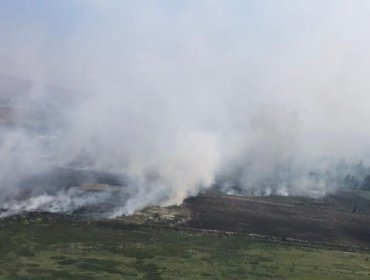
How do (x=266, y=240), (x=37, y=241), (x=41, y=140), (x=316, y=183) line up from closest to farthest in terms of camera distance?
(x=37, y=241), (x=266, y=240), (x=41, y=140), (x=316, y=183)

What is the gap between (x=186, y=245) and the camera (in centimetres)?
6253

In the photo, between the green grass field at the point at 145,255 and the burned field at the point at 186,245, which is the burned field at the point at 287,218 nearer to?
the burned field at the point at 186,245

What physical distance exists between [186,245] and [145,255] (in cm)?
707

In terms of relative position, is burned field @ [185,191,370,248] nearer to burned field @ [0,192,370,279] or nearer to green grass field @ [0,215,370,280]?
burned field @ [0,192,370,279]

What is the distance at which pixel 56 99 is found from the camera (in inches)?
7096

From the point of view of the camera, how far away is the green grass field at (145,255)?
50719mm

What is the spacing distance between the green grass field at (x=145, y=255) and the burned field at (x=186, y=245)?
0.10 m

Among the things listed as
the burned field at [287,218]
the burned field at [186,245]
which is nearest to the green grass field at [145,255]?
the burned field at [186,245]

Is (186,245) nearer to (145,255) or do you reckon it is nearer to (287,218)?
(145,255)

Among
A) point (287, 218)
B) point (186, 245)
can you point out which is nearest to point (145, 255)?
point (186, 245)

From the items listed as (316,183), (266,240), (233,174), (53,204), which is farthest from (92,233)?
(316,183)

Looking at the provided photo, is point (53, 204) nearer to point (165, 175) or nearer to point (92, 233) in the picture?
point (92, 233)

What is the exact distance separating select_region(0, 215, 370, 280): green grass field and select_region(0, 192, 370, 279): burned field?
0.32 feet

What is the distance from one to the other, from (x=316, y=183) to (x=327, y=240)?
178ft
